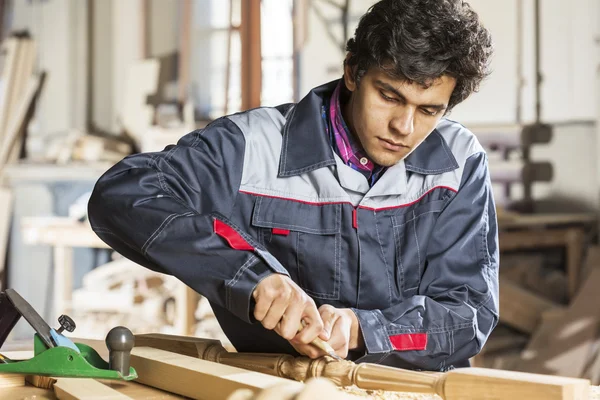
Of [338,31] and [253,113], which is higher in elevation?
[338,31]

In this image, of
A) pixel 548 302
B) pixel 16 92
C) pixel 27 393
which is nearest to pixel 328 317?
pixel 27 393

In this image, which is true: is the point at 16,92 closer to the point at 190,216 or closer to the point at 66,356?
the point at 190,216

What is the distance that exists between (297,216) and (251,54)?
5212mm

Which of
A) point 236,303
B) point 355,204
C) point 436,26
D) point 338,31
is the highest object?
point 338,31

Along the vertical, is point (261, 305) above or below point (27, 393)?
above

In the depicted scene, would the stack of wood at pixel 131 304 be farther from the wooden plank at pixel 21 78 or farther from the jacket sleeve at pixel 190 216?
the jacket sleeve at pixel 190 216

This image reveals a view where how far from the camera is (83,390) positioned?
1.28 m

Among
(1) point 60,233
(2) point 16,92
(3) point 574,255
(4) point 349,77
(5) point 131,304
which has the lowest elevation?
(5) point 131,304

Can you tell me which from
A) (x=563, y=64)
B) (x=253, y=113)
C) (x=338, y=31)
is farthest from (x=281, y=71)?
(x=253, y=113)

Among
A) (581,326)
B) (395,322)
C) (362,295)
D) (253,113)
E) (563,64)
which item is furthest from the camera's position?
(563,64)

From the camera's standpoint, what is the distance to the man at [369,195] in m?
1.72

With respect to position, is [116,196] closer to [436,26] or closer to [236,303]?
[236,303]

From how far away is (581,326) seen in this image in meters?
5.42

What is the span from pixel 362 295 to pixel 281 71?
18.5 feet
